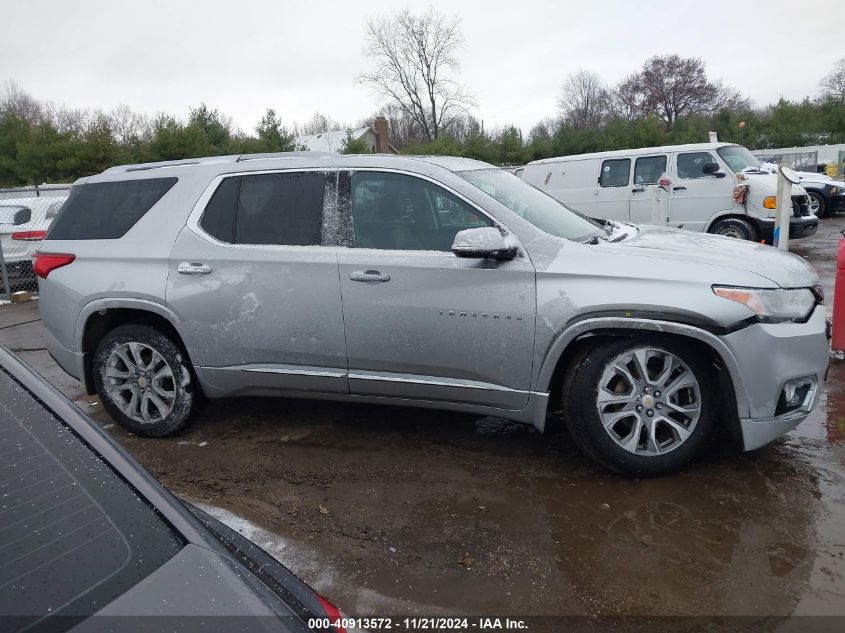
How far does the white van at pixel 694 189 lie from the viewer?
34.8 ft

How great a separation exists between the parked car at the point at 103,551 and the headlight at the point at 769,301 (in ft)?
8.55

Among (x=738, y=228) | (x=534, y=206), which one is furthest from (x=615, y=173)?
(x=534, y=206)

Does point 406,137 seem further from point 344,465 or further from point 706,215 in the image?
point 344,465

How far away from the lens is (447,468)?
154 inches

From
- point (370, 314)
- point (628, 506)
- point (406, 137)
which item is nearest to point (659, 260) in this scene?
point (628, 506)

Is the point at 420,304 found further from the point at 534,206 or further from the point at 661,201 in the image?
the point at 661,201

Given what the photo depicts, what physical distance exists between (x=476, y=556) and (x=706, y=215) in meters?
9.57

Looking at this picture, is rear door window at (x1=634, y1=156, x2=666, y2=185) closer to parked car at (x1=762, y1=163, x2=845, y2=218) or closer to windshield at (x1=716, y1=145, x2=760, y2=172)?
windshield at (x1=716, y1=145, x2=760, y2=172)

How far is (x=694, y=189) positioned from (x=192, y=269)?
9216mm

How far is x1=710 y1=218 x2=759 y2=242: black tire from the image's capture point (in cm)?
1073

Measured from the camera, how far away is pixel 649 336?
11.4ft

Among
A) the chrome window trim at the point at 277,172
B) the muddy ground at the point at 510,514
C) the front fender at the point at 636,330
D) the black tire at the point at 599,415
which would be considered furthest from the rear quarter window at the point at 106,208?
the black tire at the point at 599,415

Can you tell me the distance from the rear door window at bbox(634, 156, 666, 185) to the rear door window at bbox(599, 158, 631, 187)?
0.16 meters

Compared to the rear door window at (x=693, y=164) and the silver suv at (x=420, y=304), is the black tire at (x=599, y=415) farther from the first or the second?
the rear door window at (x=693, y=164)
